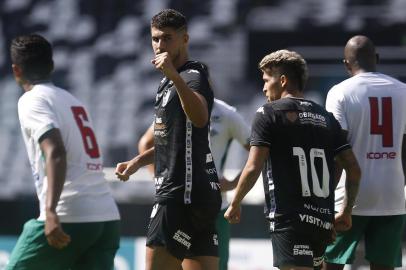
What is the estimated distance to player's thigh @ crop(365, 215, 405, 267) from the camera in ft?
20.3

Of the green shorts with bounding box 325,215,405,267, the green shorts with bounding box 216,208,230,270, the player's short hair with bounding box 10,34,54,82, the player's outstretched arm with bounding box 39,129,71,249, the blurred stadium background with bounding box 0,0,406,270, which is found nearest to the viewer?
the player's outstretched arm with bounding box 39,129,71,249

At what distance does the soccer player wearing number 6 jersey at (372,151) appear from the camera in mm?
6066

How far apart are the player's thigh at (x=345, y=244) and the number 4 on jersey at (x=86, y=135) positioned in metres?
1.68

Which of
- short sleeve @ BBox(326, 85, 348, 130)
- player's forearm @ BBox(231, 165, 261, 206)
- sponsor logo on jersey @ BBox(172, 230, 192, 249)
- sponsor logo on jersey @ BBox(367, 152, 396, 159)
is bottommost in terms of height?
sponsor logo on jersey @ BBox(172, 230, 192, 249)

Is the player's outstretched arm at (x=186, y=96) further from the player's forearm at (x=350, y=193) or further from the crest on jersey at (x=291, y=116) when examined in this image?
the player's forearm at (x=350, y=193)

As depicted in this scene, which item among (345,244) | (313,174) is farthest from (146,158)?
(345,244)

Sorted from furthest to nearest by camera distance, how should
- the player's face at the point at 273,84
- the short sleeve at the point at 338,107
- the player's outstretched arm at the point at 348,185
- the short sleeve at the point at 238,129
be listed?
the short sleeve at the point at 238,129 → the short sleeve at the point at 338,107 → the player's outstretched arm at the point at 348,185 → the player's face at the point at 273,84

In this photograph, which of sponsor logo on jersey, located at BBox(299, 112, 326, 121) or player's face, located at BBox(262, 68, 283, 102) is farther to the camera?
player's face, located at BBox(262, 68, 283, 102)

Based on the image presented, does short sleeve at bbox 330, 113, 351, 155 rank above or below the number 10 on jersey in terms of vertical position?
above

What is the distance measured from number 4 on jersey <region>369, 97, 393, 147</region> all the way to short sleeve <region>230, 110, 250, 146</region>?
4.28ft

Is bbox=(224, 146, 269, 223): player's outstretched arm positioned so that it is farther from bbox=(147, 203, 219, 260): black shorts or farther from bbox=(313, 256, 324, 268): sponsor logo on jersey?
bbox=(313, 256, 324, 268): sponsor logo on jersey

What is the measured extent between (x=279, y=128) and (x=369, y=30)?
583 centimetres

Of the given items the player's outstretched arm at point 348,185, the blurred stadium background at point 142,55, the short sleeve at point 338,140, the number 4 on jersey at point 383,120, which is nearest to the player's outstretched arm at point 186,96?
the short sleeve at point 338,140

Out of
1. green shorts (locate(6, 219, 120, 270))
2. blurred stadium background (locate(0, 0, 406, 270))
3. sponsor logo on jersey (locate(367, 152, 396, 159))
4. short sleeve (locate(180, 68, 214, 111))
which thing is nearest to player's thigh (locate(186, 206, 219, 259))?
green shorts (locate(6, 219, 120, 270))
